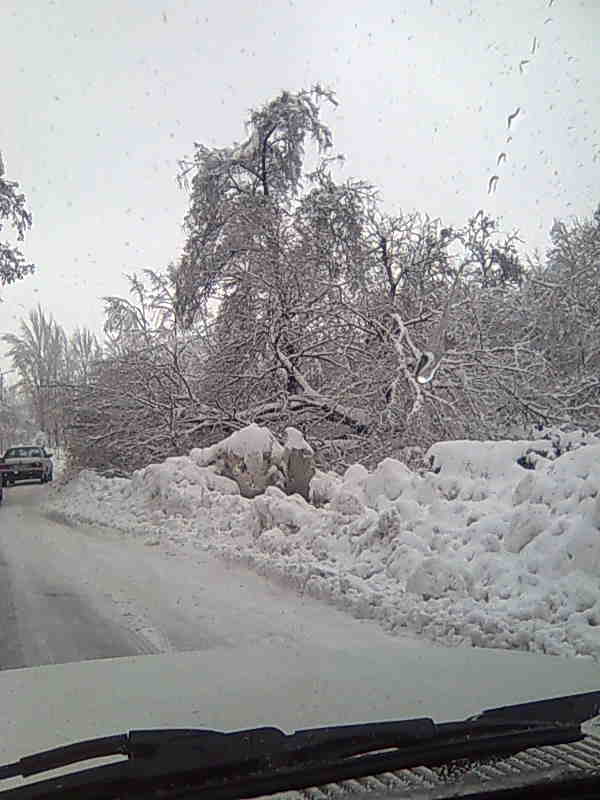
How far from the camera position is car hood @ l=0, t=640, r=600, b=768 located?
277 cm

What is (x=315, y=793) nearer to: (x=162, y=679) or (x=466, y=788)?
(x=466, y=788)

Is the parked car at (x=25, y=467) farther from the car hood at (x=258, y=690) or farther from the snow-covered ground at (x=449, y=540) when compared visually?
the car hood at (x=258, y=690)

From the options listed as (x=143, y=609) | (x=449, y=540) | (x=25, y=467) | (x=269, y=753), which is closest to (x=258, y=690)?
(x=269, y=753)

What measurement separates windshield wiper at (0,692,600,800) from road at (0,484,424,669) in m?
1.88

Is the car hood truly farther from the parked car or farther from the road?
the parked car

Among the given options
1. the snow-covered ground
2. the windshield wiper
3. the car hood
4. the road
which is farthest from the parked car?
the windshield wiper

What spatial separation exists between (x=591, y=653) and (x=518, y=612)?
821 mm

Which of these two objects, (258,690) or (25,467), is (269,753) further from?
(25,467)

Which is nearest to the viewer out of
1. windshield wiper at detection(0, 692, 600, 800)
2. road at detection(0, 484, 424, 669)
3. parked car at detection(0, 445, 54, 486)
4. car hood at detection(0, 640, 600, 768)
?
windshield wiper at detection(0, 692, 600, 800)

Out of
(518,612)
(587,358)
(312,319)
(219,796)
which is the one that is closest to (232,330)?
(312,319)

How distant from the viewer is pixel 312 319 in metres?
16.5

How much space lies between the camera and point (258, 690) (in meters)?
3.19

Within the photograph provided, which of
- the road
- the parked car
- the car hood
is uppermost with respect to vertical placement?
the parked car

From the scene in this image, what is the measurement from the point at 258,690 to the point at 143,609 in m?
3.52
